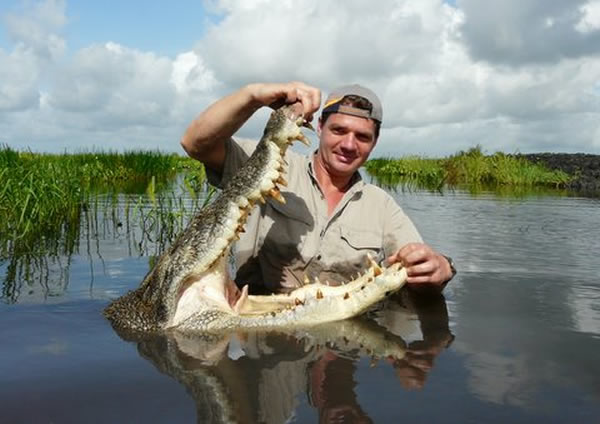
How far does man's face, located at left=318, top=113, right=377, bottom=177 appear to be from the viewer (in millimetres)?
4719

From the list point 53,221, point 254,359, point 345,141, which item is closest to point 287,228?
point 345,141

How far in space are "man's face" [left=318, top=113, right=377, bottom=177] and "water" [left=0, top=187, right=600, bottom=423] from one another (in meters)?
1.19

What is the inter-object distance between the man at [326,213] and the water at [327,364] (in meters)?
0.55

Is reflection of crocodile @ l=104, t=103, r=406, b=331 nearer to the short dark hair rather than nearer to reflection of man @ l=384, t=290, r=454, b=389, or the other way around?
reflection of man @ l=384, t=290, r=454, b=389

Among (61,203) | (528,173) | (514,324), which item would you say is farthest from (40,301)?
(528,173)

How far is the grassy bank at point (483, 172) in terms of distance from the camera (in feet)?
85.5

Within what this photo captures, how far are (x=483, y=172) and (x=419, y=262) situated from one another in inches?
943

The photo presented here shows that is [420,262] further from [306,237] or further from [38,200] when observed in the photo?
[38,200]

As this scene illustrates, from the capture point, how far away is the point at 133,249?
7586 millimetres

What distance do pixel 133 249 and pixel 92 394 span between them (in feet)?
16.1

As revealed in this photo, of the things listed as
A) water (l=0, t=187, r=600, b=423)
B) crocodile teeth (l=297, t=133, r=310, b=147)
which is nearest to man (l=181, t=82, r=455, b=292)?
water (l=0, t=187, r=600, b=423)

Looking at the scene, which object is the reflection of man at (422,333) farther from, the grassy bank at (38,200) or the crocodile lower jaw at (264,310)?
the grassy bank at (38,200)

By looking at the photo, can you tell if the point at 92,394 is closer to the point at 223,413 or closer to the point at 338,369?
the point at 223,413

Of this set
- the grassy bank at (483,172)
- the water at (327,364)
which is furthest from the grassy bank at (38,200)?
the grassy bank at (483,172)
